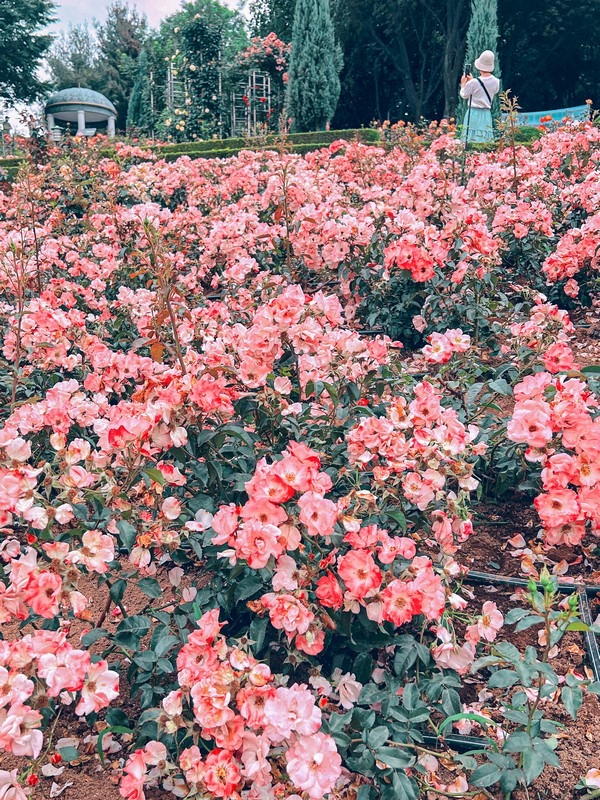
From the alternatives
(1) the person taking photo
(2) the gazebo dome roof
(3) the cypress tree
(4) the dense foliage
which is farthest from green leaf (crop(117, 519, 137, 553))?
(2) the gazebo dome roof

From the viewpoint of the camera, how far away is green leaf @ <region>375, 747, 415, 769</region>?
1.29 meters

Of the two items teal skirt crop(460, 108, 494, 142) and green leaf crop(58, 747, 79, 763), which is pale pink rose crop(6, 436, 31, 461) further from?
teal skirt crop(460, 108, 494, 142)

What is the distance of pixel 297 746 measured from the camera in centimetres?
120

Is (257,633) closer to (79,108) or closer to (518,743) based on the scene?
(518,743)

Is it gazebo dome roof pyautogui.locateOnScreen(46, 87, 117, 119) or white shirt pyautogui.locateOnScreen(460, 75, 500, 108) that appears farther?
gazebo dome roof pyautogui.locateOnScreen(46, 87, 117, 119)

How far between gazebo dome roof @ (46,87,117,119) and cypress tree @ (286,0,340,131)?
47.7 feet

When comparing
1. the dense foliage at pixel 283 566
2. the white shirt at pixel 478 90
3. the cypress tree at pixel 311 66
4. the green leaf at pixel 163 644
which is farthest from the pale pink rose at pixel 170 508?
the cypress tree at pixel 311 66

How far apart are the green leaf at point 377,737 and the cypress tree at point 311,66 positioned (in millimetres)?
15184

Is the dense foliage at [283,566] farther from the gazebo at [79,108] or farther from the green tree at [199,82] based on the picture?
the gazebo at [79,108]

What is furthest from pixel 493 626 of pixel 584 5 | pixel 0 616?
pixel 584 5

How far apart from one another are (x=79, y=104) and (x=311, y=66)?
604 inches

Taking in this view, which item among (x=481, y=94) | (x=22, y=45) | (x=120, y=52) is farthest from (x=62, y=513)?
(x=120, y=52)

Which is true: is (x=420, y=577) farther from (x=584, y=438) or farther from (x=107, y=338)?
(x=107, y=338)

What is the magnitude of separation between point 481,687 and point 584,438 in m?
0.62
